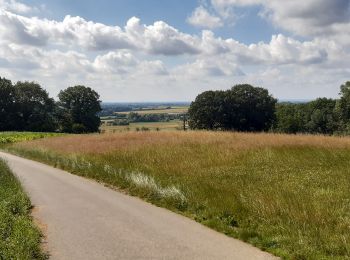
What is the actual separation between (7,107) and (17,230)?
94263 millimetres

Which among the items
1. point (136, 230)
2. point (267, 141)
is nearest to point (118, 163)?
point (267, 141)

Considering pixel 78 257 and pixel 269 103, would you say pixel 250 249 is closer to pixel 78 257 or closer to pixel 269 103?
pixel 78 257

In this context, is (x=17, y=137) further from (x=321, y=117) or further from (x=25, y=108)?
(x=321, y=117)

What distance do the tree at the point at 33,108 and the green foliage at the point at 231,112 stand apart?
34924 millimetres

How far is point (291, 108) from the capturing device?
112 m

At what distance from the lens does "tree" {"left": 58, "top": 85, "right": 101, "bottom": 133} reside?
10066 cm

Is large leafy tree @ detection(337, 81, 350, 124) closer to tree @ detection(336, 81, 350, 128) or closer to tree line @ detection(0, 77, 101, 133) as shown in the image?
tree @ detection(336, 81, 350, 128)

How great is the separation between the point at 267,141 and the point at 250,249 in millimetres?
16305

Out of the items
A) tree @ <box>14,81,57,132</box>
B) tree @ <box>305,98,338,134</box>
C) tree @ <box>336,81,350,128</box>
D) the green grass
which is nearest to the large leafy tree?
tree @ <box>336,81,350,128</box>

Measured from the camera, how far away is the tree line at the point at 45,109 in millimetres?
95438

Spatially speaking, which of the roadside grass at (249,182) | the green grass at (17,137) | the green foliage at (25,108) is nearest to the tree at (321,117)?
the green grass at (17,137)

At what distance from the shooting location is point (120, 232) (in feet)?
30.8

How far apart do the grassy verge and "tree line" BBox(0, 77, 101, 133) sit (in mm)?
84758

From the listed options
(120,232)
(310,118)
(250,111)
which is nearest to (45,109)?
(250,111)
